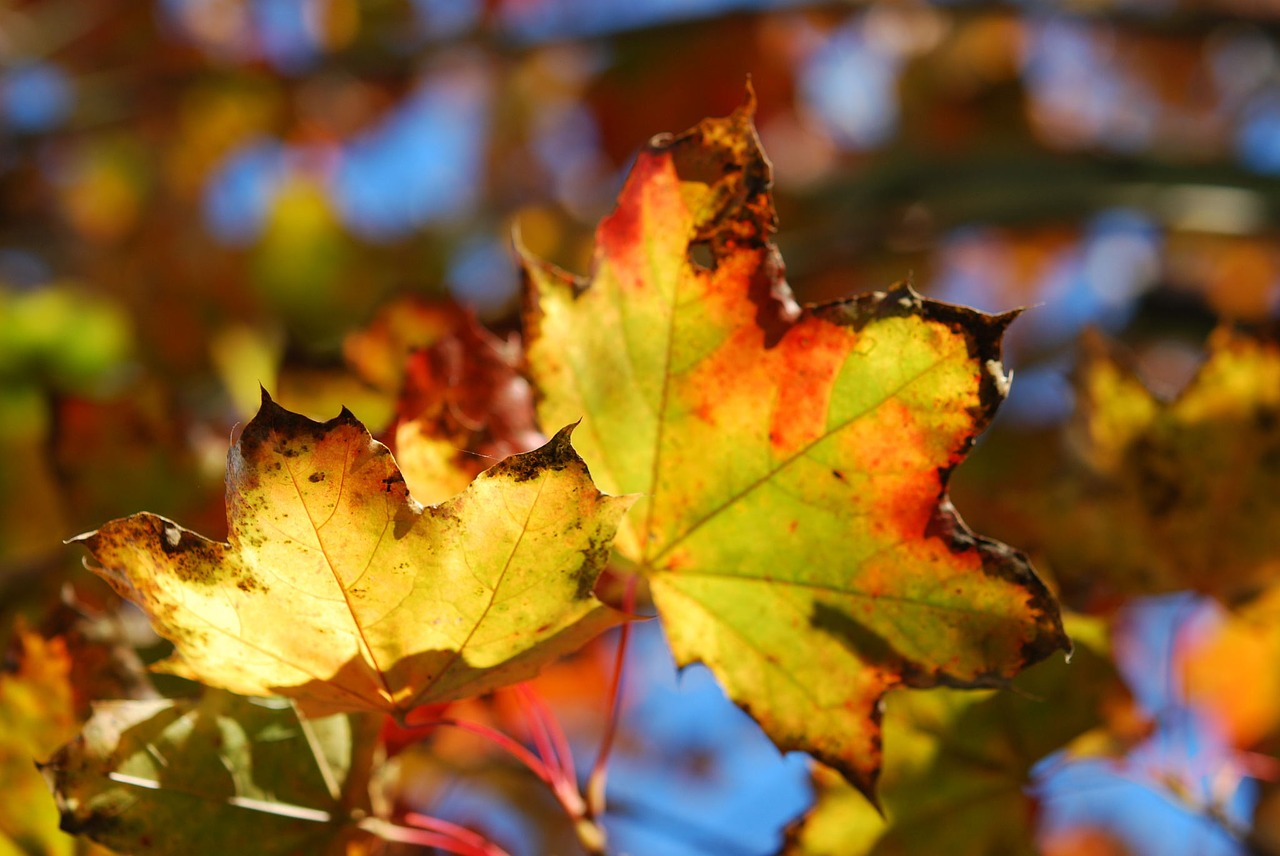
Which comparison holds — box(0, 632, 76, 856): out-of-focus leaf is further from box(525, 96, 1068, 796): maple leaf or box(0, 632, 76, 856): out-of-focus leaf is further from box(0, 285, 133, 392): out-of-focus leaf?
box(0, 285, 133, 392): out-of-focus leaf

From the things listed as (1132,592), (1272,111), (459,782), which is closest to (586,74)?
(1272,111)

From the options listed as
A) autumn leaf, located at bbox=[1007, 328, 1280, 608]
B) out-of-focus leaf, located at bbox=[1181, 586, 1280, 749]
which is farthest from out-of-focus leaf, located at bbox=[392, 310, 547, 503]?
out-of-focus leaf, located at bbox=[1181, 586, 1280, 749]

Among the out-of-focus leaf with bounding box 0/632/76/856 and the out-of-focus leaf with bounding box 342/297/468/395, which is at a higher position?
the out-of-focus leaf with bounding box 342/297/468/395

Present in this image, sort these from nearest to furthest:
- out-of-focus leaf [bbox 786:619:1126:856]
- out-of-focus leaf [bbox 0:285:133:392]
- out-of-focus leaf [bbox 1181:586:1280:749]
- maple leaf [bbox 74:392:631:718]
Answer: maple leaf [bbox 74:392:631:718] < out-of-focus leaf [bbox 786:619:1126:856] < out-of-focus leaf [bbox 1181:586:1280:749] < out-of-focus leaf [bbox 0:285:133:392]

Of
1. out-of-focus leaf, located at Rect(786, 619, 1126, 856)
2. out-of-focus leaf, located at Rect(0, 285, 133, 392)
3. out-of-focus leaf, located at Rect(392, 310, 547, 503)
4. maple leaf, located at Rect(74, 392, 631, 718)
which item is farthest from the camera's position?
out-of-focus leaf, located at Rect(0, 285, 133, 392)

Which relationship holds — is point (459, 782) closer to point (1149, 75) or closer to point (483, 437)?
point (483, 437)

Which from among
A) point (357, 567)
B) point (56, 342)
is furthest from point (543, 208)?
point (357, 567)

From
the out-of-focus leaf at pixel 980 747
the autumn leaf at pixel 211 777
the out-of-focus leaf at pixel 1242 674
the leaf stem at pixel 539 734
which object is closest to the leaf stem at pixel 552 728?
the leaf stem at pixel 539 734
